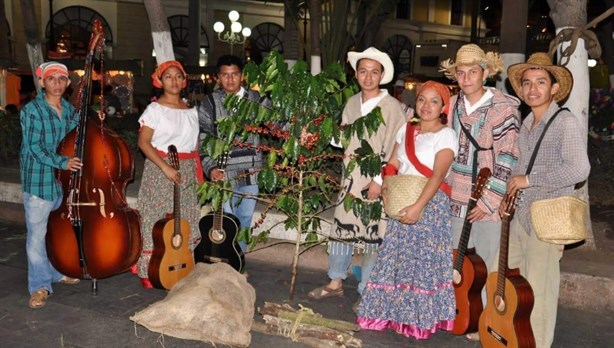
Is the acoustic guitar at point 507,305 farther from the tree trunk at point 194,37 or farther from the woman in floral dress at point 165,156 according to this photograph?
the tree trunk at point 194,37

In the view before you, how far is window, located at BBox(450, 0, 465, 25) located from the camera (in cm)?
4346

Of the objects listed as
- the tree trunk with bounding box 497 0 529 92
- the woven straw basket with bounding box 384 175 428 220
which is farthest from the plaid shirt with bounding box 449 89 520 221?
the tree trunk with bounding box 497 0 529 92

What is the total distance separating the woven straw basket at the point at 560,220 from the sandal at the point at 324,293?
76.7 inches

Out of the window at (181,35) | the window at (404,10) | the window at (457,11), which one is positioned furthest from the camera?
the window at (457,11)

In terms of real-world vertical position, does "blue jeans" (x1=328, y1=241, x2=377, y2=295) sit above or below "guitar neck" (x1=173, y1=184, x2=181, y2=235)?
below

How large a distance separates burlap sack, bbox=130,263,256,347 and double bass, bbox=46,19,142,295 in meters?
0.76

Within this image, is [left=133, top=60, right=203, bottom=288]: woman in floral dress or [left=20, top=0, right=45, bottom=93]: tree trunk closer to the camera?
[left=133, top=60, right=203, bottom=288]: woman in floral dress

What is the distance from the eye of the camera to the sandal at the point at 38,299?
191 inches

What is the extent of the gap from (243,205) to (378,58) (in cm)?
190

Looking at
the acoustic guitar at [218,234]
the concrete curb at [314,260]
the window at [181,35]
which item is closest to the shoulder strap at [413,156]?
the concrete curb at [314,260]

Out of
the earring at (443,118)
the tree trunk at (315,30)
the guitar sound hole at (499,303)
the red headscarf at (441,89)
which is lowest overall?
the guitar sound hole at (499,303)

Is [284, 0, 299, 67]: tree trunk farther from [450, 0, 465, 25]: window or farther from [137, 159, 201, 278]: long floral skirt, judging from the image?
[450, 0, 465, 25]: window

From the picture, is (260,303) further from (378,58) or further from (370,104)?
(378,58)

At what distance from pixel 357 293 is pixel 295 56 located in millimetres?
9299
